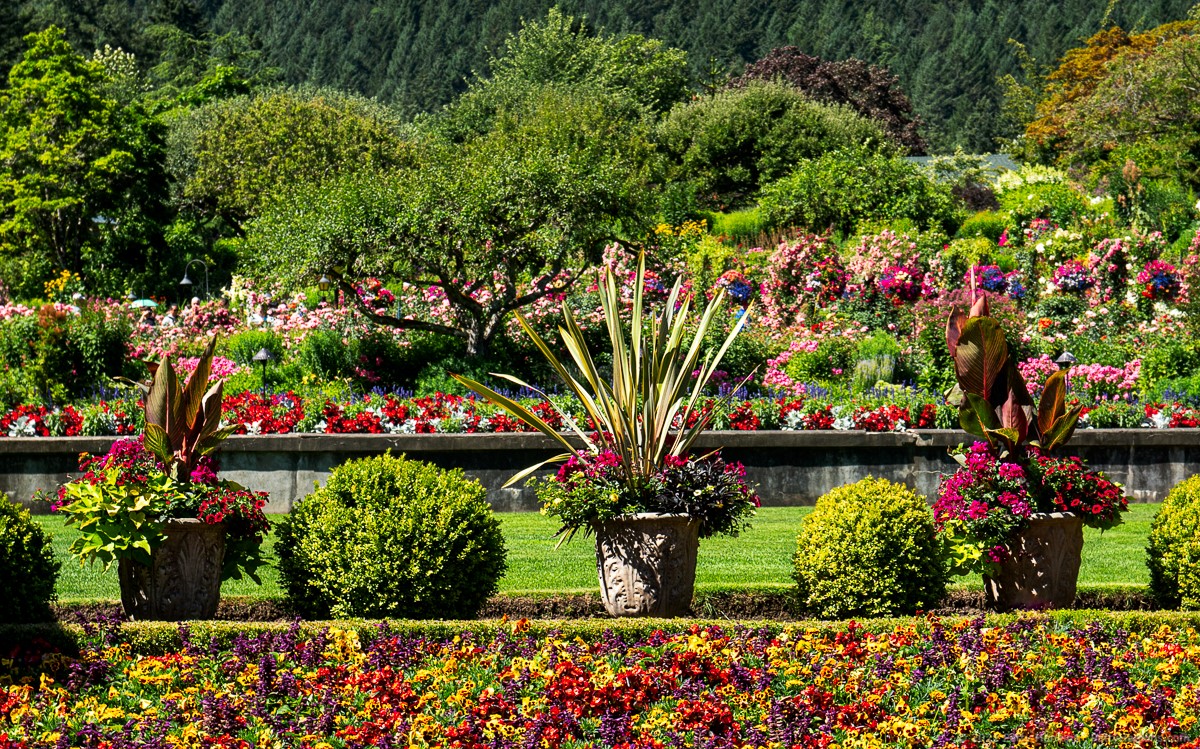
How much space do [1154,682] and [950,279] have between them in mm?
12830

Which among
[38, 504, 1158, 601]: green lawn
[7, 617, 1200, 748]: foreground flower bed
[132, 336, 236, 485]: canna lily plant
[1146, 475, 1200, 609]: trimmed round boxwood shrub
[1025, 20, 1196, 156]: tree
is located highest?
[1025, 20, 1196, 156]: tree

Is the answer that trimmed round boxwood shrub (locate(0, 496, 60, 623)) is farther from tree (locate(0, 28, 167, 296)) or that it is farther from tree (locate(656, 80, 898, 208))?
tree (locate(656, 80, 898, 208))

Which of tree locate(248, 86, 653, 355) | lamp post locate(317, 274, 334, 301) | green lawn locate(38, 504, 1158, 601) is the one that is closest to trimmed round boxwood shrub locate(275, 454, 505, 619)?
green lawn locate(38, 504, 1158, 601)

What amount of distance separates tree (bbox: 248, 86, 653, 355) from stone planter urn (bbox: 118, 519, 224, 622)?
8765mm

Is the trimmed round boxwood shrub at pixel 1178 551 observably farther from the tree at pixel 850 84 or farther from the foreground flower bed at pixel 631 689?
the tree at pixel 850 84

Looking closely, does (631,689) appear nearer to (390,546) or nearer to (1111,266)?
(390,546)

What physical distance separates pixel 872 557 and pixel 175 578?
129 inches

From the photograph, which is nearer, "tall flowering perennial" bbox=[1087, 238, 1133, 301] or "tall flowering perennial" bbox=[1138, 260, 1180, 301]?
"tall flowering perennial" bbox=[1138, 260, 1180, 301]

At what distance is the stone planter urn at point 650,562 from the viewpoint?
671 cm

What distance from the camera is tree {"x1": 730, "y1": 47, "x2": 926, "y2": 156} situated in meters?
43.1

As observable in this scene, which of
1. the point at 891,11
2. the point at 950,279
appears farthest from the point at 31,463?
the point at 891,11

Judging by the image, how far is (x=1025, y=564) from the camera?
6844 mm

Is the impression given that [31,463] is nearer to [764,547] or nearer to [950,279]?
[764,547]

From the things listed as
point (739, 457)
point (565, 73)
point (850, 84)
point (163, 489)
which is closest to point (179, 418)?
point (163, 489)
